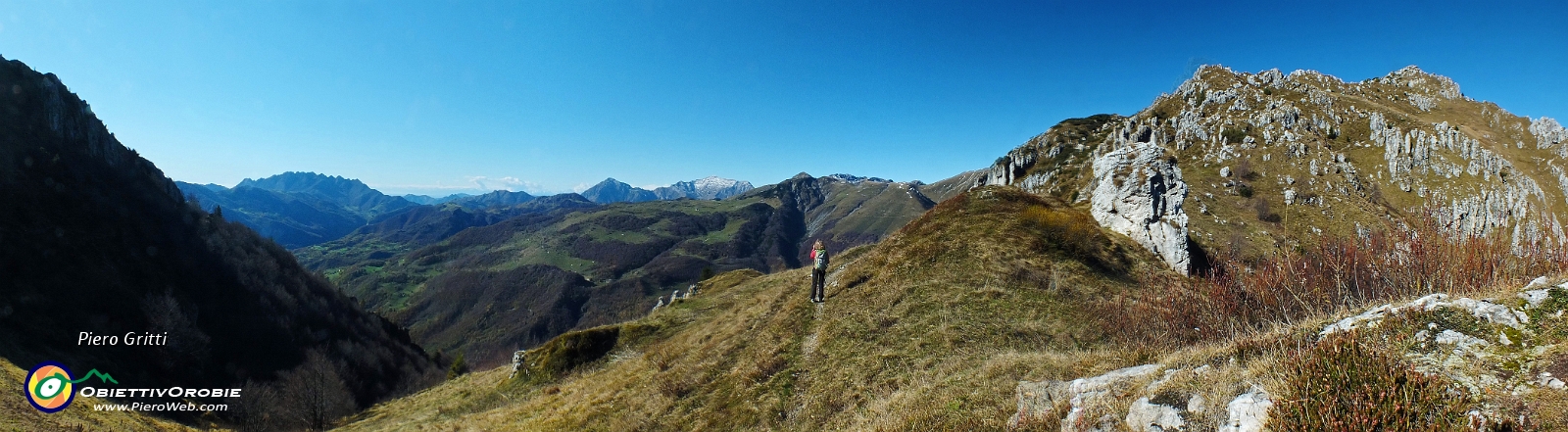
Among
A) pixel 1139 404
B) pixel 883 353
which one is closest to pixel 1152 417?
pixel 1139 404

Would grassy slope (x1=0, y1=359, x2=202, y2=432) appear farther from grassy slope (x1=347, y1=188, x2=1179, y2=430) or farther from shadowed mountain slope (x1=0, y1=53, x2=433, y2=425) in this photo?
shadowed mountain slope (x1=0, y1=53, x2=433, y2=425)

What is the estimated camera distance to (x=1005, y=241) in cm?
2748

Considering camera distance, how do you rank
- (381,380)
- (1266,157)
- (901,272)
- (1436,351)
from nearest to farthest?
(1436,351) → (901,272) → (381,380) → (1266,157)

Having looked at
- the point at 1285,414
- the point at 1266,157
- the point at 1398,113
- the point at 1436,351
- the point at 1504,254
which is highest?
the point at 1398,113

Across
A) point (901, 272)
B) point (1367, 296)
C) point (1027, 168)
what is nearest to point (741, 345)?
point (901, 272)

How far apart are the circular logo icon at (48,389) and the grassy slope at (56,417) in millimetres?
313

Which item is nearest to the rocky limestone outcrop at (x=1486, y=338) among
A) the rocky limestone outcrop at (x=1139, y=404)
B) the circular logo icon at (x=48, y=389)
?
the rocky limestone outcrop at (x=1139, y=404)

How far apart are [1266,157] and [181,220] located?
804 feet

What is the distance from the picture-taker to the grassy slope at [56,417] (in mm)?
18844

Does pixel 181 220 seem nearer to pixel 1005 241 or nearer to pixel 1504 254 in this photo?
pixel 1005 241

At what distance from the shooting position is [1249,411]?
664 cm

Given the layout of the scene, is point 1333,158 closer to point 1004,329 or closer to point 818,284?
point 1004,329

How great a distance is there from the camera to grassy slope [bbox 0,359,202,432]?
18.8 meters

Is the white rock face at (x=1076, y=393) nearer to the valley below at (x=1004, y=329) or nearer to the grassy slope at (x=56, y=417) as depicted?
the valley below at (x=1004, y=329)
